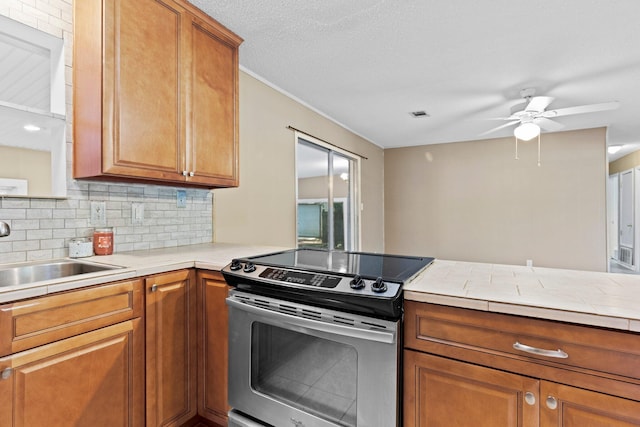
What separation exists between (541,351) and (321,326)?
0.71m

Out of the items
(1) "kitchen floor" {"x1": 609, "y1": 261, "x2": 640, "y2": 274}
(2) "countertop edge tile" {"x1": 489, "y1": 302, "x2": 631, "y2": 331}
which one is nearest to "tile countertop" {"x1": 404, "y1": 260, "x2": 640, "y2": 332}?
(2) "countertop edge tile" {"x1": 489, "y1": 302, "x2": 631, "y2": 331}

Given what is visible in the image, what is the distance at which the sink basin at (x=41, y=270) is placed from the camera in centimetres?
145

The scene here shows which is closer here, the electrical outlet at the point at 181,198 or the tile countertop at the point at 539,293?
the tile countertop at the point at 539,293

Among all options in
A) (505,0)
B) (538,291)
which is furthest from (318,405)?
(505,0)

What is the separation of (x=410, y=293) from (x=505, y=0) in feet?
6.02

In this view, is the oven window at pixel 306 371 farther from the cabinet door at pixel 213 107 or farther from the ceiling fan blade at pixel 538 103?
the ceiling fan blade at pixel 538 103

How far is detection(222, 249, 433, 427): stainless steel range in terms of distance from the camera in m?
1.14

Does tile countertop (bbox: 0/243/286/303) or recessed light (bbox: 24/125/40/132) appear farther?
recessed light (bbox: 24/125/40/132)

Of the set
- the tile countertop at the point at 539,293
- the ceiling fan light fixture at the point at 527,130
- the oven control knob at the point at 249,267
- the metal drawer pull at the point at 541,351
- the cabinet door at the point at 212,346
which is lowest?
the cabinet door at the point at 212,346

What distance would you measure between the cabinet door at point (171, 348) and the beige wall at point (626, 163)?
8.52m

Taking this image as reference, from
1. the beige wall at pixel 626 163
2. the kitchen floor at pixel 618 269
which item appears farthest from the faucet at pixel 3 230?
Answer: the beige wall at pixel 626 163

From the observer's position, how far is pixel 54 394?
1146mm

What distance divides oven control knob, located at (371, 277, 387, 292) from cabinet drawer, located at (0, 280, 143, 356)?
3.30 feet

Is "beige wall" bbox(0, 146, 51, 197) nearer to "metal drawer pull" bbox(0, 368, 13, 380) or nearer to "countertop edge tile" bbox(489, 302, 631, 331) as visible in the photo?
"metal drawer pull" bbox(0, 368, 13, 380)
